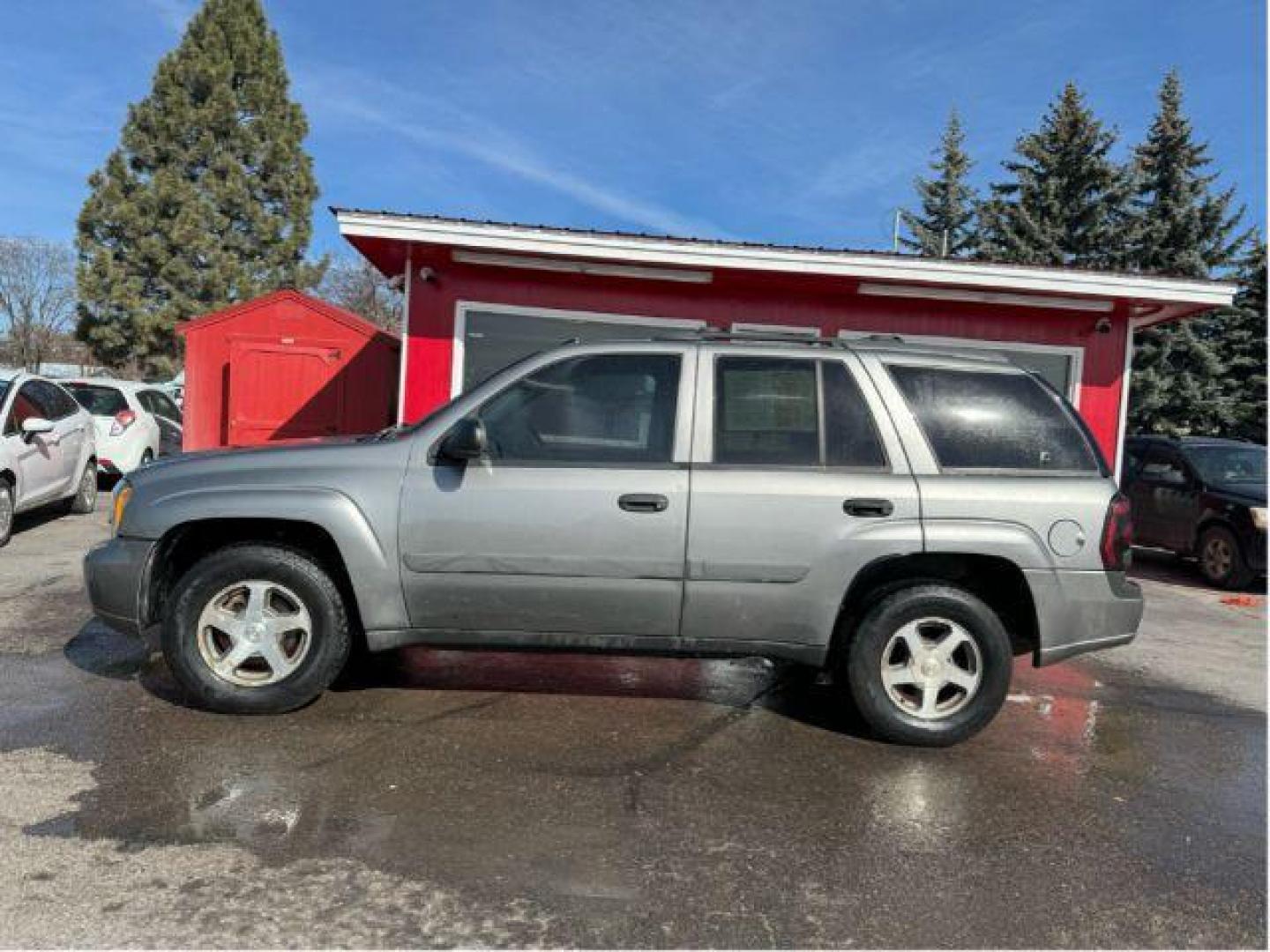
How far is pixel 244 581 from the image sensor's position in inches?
165

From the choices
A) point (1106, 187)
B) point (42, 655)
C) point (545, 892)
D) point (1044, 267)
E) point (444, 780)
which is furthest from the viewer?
point (1106, 187)

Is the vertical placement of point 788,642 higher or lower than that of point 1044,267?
lower

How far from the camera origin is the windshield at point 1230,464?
34.3 feet

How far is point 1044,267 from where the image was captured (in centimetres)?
967

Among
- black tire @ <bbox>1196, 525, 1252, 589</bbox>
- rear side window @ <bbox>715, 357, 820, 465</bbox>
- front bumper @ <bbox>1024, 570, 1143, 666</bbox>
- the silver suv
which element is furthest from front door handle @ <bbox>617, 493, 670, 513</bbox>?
black tire @ <bbox>1196, 525, 1252, 589</bbox>

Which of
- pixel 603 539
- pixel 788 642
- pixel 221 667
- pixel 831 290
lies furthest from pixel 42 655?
pixel 831 290

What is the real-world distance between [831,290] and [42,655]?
816 centimetres

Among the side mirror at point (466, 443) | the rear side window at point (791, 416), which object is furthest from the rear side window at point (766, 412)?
the side mirror at point (466, 443)

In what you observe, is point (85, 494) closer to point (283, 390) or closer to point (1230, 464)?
point (283, 390)

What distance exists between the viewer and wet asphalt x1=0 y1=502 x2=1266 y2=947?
2.72 metres

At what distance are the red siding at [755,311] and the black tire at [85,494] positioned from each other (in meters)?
3.62

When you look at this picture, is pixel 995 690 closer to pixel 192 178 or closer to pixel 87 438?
pixel 87 438

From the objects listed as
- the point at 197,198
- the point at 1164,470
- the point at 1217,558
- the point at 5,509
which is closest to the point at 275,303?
the point at 5,509

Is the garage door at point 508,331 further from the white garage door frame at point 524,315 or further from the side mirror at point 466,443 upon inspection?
the side mirror at point 466,443
